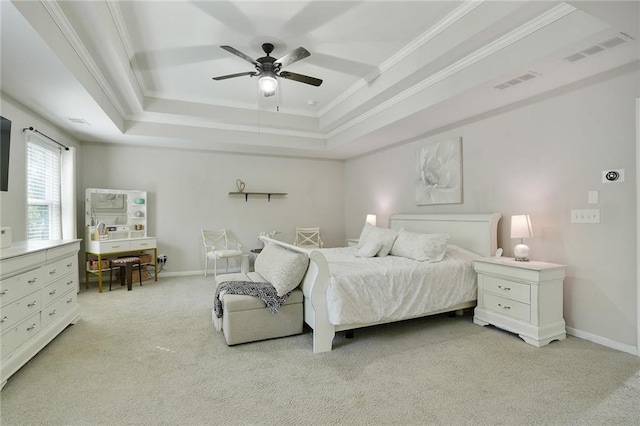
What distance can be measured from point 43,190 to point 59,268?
5.88ft

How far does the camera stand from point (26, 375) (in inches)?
91.7

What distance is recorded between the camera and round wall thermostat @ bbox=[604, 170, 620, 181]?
277 cm

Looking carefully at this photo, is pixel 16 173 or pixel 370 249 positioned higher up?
pixel 16 173

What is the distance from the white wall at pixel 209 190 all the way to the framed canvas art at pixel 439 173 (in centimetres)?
261

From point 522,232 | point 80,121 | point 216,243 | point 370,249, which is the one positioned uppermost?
point 80,121

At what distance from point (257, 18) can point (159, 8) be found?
2.65 feet

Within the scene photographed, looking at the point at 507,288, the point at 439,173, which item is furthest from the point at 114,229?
the point at 507,288

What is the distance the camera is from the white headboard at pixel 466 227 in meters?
3.68

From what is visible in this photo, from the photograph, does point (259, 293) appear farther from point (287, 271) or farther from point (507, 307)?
point (507, 307)

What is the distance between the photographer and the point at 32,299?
8.45ft

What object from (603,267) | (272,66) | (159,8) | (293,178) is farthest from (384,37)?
(293,178)

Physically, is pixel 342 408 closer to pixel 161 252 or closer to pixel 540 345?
pixel 540 345

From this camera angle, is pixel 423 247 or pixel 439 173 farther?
pixel 439 173

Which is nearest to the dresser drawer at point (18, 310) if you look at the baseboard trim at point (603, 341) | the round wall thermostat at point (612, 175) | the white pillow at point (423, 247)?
the white pillow at point (423, 247)
